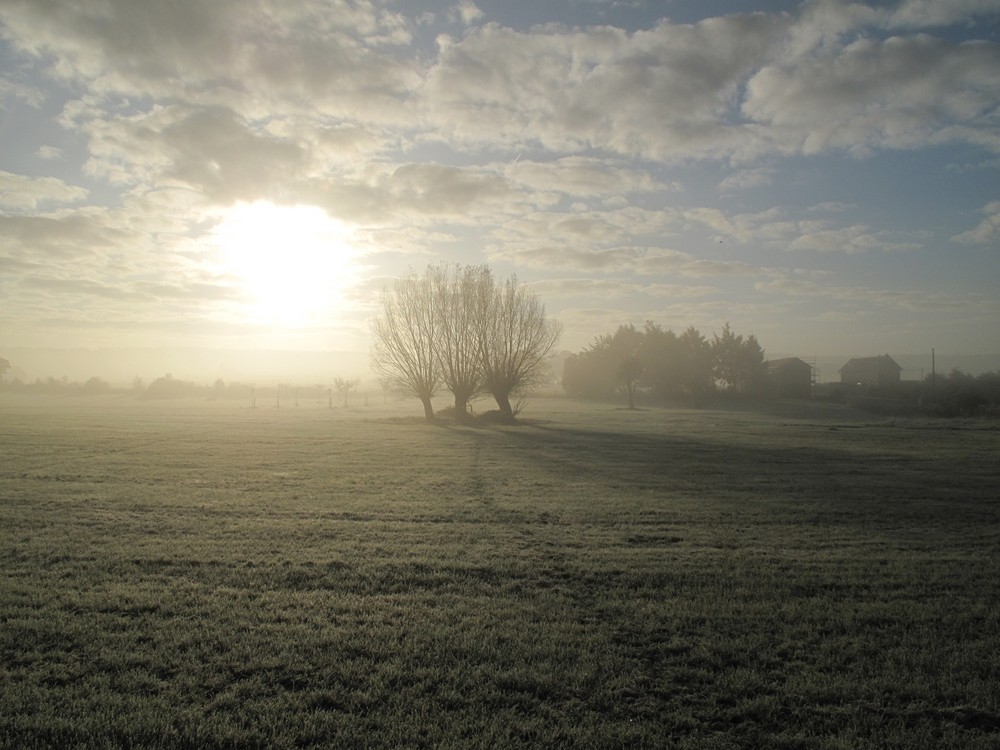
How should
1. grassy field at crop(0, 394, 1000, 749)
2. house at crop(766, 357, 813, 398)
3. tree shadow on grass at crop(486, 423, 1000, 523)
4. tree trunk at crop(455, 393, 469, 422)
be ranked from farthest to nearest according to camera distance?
1. house at crop(766, 357, 813, 398)
2. tree trunk at crop(455, 393, 469, 422)
3. tree shadow on grass at crop(486, 423, 1000, 523)
4. grassy field at crop(0, 394, 1000, 749)

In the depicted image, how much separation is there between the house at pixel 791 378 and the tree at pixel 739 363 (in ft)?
6.23

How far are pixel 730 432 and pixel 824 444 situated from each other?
257 inches

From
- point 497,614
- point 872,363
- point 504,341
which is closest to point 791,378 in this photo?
point 872,363

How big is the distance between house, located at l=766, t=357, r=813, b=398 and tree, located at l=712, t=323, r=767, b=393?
6.23ft

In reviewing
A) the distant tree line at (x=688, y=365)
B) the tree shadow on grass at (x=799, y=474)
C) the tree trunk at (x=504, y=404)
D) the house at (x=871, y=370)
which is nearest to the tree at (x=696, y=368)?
the distant tree line at (x=688, y=365)

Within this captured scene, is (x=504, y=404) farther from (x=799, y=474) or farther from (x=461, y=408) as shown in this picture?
(x=799, y=474)

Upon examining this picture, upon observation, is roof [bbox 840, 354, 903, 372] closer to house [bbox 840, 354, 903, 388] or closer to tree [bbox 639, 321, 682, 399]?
house [bbox 840, 354, 903, 388]

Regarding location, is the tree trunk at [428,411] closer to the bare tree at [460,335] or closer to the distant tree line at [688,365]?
the bare tree at [460,335]

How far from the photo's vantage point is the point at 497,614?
6.78m

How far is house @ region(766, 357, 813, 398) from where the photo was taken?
76.2 m

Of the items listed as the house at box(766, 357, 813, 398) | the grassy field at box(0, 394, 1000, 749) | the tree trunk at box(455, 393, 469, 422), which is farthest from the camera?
the house at box(766, 357, 813, 398)

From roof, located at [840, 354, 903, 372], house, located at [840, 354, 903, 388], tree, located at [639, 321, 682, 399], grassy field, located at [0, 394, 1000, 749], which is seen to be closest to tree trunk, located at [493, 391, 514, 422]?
grassy field, located at [0, 394, 1000, 749]

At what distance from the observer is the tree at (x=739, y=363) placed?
7994cm

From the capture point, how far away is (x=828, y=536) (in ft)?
34.3
